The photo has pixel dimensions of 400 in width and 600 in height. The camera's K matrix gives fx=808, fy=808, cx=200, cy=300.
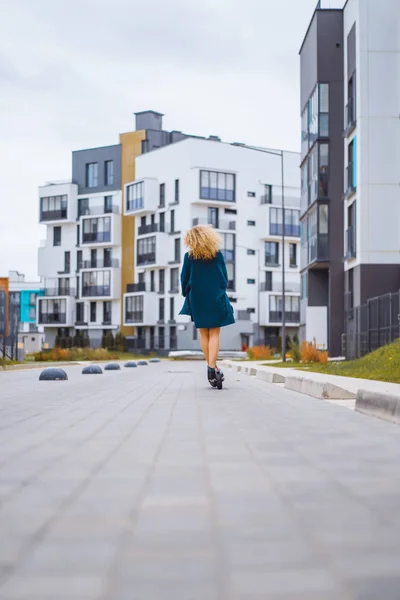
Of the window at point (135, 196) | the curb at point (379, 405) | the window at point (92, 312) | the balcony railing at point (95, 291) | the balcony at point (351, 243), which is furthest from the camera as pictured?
the window at point (92, 312)

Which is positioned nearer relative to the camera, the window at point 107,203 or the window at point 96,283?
the window at point 96,283

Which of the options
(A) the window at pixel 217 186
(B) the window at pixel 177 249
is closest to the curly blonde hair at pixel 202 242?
(A) the window at pixel 217 186

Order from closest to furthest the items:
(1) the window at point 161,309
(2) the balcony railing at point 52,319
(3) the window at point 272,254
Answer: (1) the window at point 161,309
(3) the window at point 272,254
(2) the balcony railing at point 52,319

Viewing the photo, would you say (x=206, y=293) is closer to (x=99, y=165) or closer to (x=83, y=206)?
(x=99, y=165)

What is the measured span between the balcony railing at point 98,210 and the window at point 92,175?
2619mm

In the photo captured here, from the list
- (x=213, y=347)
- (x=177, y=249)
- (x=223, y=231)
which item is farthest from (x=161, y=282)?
(x=213, y=347)

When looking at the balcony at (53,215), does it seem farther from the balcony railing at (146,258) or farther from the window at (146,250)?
the balcony railing at (146,258)

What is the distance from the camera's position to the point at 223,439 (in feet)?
17.9

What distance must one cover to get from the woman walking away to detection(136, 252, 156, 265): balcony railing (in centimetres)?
6838

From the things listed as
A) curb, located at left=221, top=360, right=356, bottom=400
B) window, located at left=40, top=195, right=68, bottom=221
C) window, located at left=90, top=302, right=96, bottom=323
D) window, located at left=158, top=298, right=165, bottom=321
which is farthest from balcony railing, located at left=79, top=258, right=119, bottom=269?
curb, located at left=221, top=360, right=356, bottom=400

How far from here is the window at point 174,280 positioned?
78438mm

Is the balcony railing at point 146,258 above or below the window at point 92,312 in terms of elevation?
above

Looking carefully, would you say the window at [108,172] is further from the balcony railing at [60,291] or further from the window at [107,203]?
the balcony railing at [60,291]

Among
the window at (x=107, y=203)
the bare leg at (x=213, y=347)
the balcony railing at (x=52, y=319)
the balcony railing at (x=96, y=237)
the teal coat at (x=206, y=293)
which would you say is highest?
the window at (x=107, y=203)
